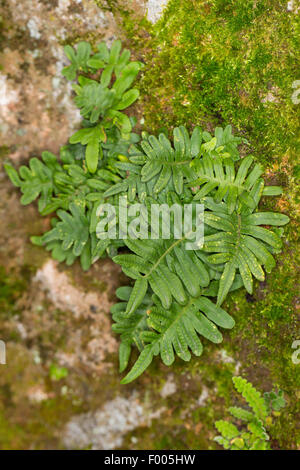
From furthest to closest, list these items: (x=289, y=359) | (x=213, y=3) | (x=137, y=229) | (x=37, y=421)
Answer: (x=37, y=421)
(x=289, y=359)
(x=213, y=3)
(x=137, y=229)

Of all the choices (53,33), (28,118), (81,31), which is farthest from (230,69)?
(28,118)

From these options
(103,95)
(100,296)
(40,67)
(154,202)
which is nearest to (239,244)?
(154,202)

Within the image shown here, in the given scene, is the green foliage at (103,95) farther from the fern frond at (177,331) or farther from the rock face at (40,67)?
the fern frond at (177,331)

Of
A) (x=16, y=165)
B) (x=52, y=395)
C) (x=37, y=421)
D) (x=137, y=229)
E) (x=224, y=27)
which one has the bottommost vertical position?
(x=37, y=421)

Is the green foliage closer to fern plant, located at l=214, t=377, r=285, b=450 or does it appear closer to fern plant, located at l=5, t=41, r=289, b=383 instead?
fern plant, located at l=5, t=41, r=289, b=383

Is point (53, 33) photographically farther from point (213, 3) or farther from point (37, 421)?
point (37, 421)

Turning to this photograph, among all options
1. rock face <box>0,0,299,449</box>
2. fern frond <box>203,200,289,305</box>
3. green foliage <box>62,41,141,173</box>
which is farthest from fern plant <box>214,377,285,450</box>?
green foliage <box>62,41,141,173</box>

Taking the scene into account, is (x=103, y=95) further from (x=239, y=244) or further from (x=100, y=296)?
(x=100, y=296)

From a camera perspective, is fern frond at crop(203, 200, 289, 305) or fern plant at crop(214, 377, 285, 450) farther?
fern plant at crop(214, 377, 285, 450)
